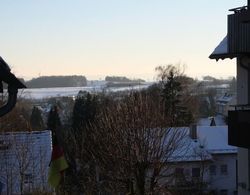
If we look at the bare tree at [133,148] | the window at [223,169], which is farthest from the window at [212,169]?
the bare tree at [133,148]

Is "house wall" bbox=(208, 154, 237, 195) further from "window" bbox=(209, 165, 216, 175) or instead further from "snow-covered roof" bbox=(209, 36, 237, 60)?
"snow-covered roof" bbox=(209, 36, 237, 60)

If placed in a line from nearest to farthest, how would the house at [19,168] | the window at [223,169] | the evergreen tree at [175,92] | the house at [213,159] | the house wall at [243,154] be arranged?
the house wall at [243,154]
the house at [19,168]
the house at [213,159]
the window at [223,169]
the evergreen tree at [175,92]

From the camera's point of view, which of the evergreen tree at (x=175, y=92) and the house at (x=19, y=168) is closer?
the house at (x=19, y=168)

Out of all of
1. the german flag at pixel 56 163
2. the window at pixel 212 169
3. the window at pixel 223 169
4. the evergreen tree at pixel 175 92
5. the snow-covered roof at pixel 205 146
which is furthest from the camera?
the evergreen tree at pixel 175 92

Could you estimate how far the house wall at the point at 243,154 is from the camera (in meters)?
17.4

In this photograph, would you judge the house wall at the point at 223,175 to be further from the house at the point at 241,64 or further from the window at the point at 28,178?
the house at the point at 241,64

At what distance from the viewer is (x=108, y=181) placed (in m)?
26.1

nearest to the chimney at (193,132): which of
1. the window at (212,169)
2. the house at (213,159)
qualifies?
the house at (213,159)

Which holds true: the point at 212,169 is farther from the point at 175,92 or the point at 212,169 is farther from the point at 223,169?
the point at 175,92

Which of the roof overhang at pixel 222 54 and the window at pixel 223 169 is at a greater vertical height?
the roof overhang at pixel 222 54

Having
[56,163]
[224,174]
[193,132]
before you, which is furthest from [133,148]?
[224,174]

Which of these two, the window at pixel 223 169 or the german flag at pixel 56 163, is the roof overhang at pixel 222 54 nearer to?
the german flag at pixel 56 163

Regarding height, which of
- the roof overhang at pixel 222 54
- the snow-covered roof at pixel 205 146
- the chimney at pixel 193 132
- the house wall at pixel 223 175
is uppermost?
the roof overhang at pixel 222 54

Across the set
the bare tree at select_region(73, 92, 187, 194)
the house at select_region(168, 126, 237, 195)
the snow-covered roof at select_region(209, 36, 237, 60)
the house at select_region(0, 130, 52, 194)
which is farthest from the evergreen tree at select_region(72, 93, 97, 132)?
the snow-covered roof at select_region(209, 36, 237, 60)
